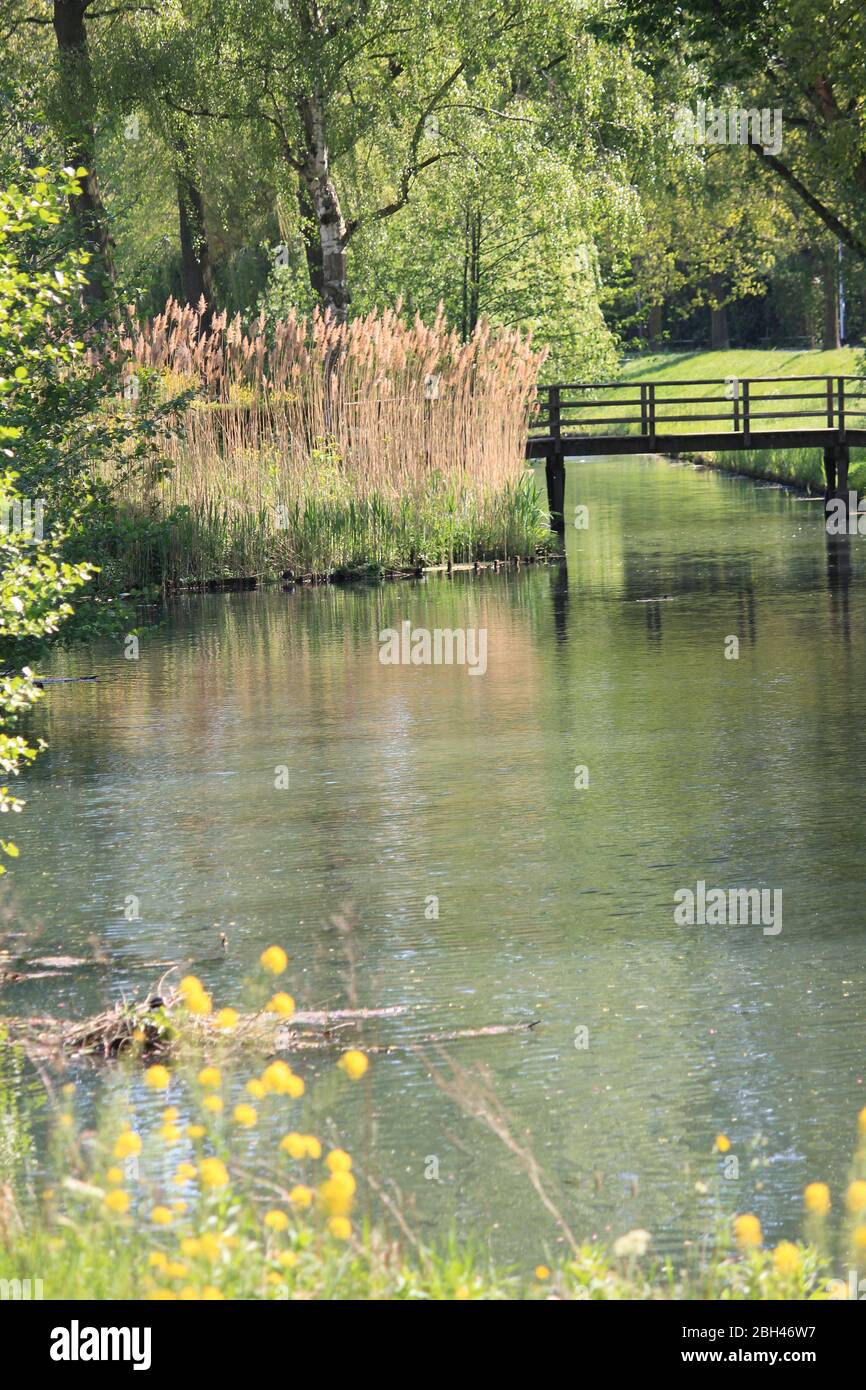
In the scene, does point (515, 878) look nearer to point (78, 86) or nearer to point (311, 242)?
point (78, 86)

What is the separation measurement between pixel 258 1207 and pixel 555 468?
22300 mm

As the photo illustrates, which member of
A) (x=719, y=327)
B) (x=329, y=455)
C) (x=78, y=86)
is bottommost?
(x=329, y=455)

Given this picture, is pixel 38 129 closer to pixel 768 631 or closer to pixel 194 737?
pixel 768 631

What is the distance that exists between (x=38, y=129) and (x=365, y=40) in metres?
9.41

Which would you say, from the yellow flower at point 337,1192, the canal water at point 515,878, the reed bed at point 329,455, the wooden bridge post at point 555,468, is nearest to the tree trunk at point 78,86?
the reed bed at point 329,455

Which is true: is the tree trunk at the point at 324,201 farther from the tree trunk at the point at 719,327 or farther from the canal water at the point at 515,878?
the tree trunk at the point at 719,327

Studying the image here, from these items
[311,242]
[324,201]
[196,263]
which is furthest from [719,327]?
[324,201]

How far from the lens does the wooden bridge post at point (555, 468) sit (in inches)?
1043

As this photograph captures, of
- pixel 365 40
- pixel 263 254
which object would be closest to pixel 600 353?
pixel 263 254

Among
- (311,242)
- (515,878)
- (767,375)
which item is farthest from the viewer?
(767,375)

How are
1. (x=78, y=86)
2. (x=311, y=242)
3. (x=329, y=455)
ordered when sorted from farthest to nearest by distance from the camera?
(x=311, y=242) < (x=78, y=86) < (x=329, y=455)

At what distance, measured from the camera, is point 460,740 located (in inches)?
483

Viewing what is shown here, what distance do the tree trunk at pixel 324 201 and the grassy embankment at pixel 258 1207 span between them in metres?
20.7

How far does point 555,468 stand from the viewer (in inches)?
1056
